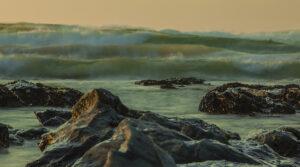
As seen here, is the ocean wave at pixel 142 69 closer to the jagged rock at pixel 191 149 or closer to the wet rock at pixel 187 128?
the wet rock at pixel 187 128

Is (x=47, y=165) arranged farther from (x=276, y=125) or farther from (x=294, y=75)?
(x=294, y=75)

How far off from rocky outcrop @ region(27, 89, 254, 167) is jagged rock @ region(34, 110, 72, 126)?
73.6 inches

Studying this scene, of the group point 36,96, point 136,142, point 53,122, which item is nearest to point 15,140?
point 53,122

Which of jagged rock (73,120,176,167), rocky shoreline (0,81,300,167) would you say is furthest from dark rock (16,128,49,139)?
jagged rock (73,120,176,167)

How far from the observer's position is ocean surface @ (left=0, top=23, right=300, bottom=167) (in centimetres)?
811

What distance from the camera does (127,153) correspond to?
281 centimetres

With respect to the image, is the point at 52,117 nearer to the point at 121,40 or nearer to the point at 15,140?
the point at 15,140

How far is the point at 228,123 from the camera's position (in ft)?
25.4

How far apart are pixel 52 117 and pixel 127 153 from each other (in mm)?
4556

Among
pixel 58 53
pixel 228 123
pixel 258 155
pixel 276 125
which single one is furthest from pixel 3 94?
pixel 58 53

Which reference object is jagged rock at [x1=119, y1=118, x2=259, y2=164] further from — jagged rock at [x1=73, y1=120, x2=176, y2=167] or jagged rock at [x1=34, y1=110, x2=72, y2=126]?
jagged rock at [x1=34, y1=110, x2=72, y2=126]

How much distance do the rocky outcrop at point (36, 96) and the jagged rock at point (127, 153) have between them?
6657 millimetres

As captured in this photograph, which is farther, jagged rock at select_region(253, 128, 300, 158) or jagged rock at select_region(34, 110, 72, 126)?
jagged rock at select_region(34, 110, 72, 126)

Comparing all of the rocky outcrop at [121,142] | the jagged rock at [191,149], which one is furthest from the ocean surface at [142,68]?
the jagged rock at [191,149]
